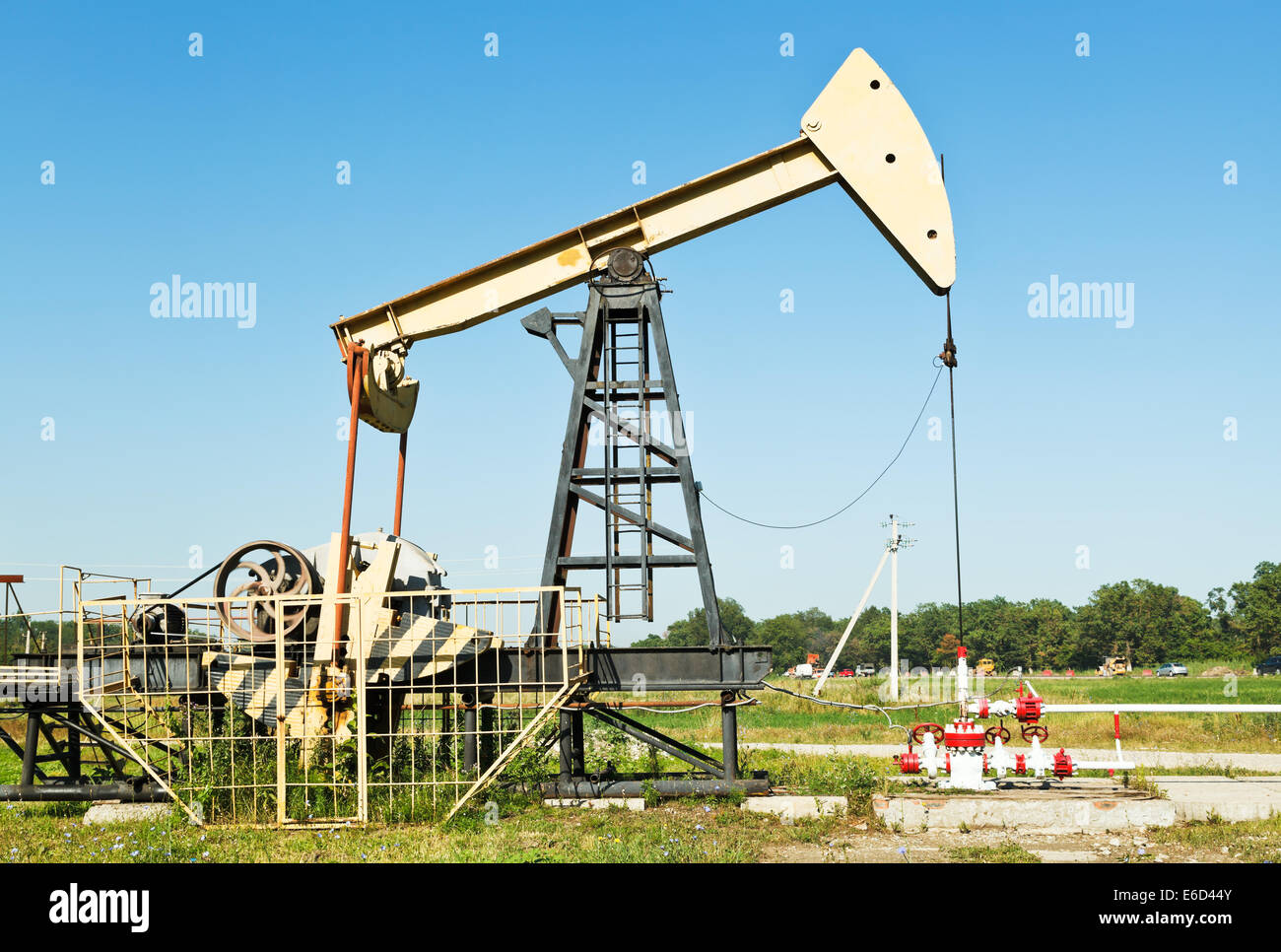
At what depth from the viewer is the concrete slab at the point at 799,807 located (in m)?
9.87

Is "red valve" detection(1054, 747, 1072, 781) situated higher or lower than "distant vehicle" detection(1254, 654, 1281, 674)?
higher

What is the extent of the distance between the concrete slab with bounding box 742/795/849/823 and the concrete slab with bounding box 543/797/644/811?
1038mm

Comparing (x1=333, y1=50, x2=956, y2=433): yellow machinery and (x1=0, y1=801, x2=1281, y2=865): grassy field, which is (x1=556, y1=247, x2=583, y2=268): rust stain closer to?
(x1=333, y1=50, x2=956, y2=433): yellow machinery

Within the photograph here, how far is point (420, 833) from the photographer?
901 cm

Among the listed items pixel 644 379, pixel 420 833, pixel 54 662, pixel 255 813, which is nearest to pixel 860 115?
pixel 644 379

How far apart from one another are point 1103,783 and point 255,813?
7.96 m

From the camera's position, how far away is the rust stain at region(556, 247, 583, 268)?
37.9ft

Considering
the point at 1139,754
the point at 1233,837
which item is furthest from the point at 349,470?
the point at 1139,754

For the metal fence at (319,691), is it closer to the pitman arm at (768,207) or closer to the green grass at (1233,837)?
the pitman arm at (768,207)

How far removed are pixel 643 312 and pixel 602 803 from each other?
4.86 m

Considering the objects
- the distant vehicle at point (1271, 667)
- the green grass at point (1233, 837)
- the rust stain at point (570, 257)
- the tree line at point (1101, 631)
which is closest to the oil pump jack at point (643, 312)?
the rust stain at point (570, 257)

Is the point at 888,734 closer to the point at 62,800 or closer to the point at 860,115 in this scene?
the point at 860,115

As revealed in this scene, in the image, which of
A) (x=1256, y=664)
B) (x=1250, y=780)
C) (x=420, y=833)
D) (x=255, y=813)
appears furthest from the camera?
(x=1256, y=664)

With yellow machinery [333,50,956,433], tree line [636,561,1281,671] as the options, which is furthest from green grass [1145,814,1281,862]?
tree line [636,561,1281,671]
